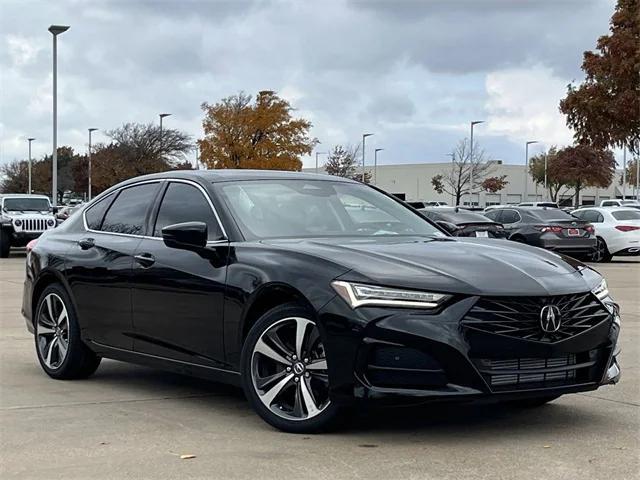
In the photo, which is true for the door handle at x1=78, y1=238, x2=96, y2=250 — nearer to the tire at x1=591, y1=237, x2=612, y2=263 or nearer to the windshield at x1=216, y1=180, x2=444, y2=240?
the windshield at x1=216, y1=180, x2=444, y2=240

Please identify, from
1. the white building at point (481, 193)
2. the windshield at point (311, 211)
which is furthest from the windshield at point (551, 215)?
the white building at point (481, 193)

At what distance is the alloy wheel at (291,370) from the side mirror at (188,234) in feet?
2.75

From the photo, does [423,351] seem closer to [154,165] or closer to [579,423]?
[579,423]

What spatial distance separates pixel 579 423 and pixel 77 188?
329 feet

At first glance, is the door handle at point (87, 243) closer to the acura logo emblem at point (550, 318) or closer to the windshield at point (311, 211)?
the windshield at point (311, 211)

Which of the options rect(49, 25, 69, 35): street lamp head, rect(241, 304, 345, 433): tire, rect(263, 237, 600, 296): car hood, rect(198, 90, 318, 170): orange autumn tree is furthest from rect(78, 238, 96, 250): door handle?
rect(198, 90, 318, 170): orange autumn tree

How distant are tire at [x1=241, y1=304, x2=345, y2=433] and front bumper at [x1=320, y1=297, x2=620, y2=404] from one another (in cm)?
16

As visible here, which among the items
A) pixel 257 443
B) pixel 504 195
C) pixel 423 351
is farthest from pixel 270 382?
pixel 504 195

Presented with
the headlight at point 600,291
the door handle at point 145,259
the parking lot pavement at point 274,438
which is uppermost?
the door handle at point 145,259

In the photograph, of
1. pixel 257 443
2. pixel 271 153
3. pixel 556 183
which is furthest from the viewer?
pixel 556 183

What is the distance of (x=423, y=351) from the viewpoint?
15.9ft

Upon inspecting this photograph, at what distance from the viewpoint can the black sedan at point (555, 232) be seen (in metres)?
23.9

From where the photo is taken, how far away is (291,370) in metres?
5.30

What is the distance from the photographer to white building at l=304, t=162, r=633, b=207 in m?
102
